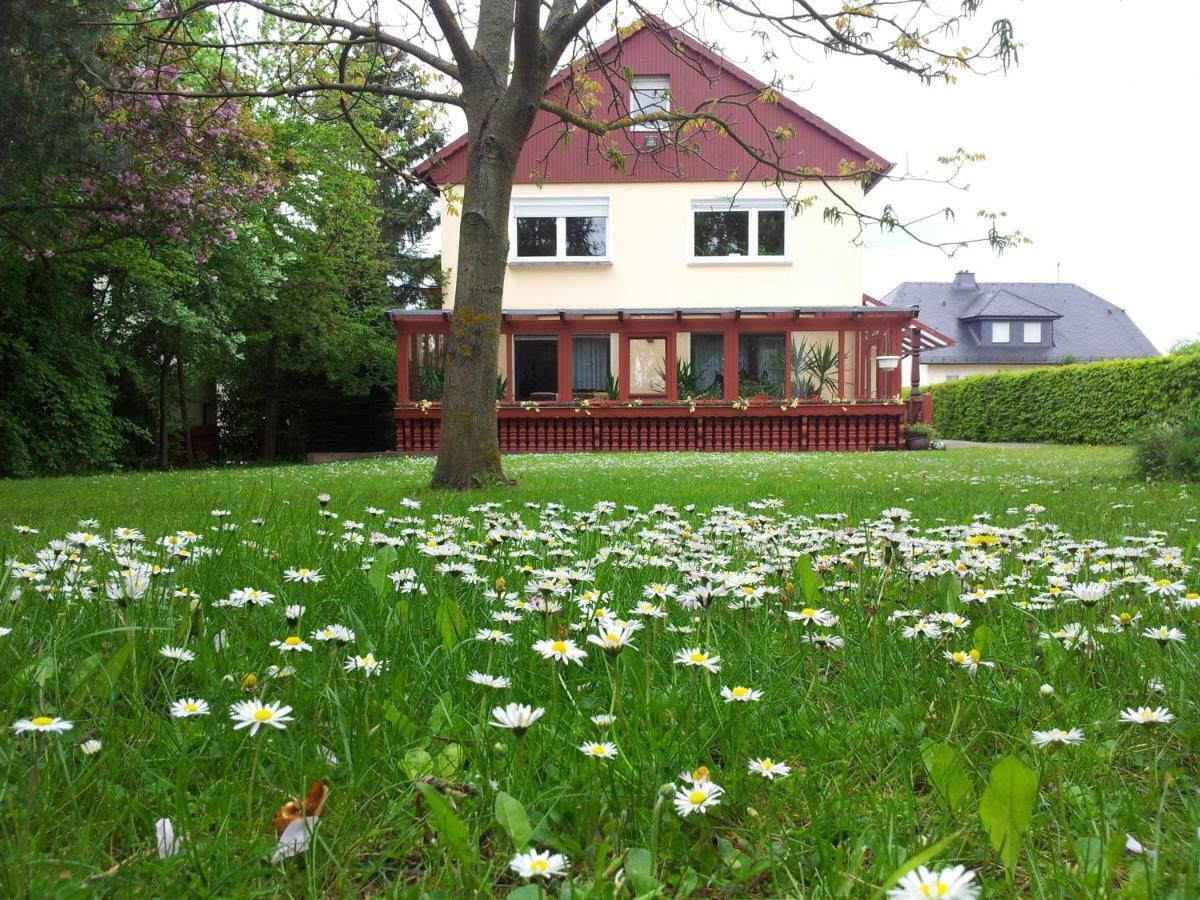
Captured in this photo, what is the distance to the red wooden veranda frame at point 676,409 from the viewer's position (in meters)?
17.2

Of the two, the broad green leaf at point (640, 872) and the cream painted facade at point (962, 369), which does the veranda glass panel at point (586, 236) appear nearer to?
the broad green leaf at point (640, 872)

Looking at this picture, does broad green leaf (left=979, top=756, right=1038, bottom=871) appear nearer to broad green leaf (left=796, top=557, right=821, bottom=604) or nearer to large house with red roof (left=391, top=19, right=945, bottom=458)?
broad green leaf (left=796, top=557, right=821, bottom=604)

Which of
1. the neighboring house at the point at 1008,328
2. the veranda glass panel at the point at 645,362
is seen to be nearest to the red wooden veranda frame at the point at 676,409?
the veranda glass panel at the point at 645,362

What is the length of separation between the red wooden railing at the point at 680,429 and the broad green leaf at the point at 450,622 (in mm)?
15267

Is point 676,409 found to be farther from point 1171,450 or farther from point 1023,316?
point 1023,316

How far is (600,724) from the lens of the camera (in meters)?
1.40

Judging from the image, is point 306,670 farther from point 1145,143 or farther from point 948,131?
point 1145,143

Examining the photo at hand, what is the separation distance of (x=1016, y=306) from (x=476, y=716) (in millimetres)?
46263

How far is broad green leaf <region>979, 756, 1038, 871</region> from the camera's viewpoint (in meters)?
1.08

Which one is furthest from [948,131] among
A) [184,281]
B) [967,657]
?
[184,281]

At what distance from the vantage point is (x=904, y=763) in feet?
4.59

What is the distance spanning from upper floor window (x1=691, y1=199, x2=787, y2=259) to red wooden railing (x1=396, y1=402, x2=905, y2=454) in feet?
15.4

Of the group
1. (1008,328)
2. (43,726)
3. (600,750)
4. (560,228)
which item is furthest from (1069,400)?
(43,726)

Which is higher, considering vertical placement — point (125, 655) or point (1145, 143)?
point (1145, 143)
